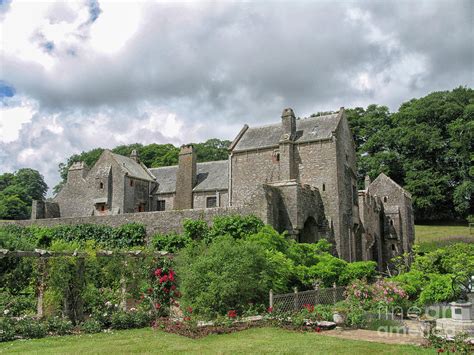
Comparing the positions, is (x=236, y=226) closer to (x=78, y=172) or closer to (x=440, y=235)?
(x=78, y=172)

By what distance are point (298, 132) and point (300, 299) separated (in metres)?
17.5

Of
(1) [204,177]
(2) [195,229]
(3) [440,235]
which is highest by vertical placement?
(1) [204,177]

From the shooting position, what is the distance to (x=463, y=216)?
57.2 meters

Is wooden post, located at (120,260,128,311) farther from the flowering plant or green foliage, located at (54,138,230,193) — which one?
green foliage, located at (54,138,230,193)

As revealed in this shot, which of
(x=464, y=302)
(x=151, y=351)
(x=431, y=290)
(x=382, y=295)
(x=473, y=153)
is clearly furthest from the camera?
(x=473, y=153)

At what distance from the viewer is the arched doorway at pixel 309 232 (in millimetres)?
28297

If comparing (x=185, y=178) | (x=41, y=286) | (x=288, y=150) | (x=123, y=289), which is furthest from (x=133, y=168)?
(x=41, y=286)

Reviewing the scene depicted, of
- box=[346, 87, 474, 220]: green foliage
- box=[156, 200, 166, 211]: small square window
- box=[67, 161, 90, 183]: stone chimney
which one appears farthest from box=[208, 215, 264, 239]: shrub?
box=[346, 87, 474, 220]: green foliage

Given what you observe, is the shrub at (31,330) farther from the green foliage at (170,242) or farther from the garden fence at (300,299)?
the green foliage at (170,242)

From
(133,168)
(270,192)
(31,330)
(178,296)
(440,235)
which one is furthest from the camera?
(440,235)

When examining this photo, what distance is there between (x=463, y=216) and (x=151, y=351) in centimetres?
5638

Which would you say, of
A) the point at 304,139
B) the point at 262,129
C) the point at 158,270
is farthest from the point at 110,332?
the point at 262,129

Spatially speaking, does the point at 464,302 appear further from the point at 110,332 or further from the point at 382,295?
the point at 110,332

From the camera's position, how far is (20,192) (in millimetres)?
68250
